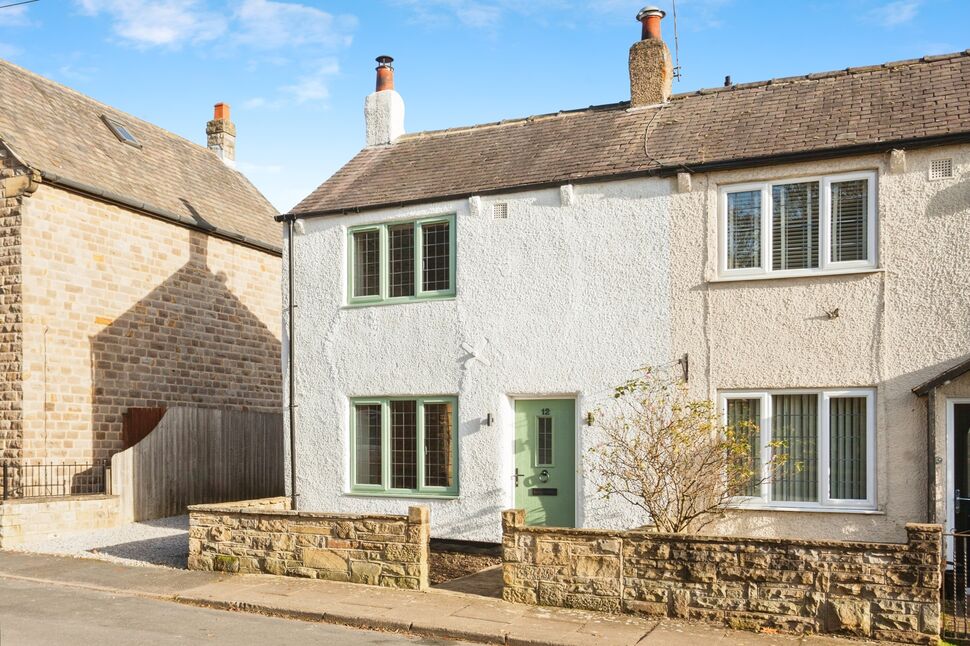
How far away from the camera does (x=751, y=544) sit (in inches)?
355

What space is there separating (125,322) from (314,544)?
354 inches

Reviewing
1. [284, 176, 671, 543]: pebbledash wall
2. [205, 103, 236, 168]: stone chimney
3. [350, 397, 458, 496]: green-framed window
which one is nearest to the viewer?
[284, 176, 671, 543]: pebbledash wall

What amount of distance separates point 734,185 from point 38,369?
39.1 feet

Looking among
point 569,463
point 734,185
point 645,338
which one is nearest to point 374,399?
point 569,463

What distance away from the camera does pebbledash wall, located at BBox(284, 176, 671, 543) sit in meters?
12.4

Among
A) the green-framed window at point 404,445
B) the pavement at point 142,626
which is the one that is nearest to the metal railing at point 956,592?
the pavement at point 142,626

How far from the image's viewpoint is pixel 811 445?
446 inches

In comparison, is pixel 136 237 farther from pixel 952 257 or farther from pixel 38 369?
pixel 952 257

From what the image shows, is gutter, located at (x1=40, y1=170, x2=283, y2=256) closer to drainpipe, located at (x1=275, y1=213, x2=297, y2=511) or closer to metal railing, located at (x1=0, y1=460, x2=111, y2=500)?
drainpipe, located at (x1=275, y1=213, x2=297, y2=511)

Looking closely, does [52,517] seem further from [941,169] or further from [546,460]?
[941,169]

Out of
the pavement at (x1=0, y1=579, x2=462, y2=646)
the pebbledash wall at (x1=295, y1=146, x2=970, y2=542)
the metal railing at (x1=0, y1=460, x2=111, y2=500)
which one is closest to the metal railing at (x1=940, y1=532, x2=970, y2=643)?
the pebbledash wall at (x1=295, y1=146, x2=970, y2=542)

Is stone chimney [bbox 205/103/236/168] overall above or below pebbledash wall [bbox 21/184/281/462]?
above

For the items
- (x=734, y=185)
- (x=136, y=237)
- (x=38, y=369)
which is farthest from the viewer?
(x=136, y=237)

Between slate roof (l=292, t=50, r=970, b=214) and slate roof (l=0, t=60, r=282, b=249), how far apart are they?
575 cm
